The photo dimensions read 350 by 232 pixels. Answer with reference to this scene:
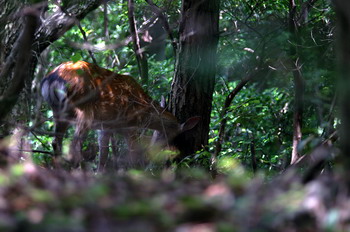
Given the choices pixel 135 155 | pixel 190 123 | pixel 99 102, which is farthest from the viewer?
pixel 99 102

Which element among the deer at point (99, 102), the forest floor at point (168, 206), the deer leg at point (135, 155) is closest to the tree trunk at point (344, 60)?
the forest floor at point (168, 206)

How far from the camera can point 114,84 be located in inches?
314

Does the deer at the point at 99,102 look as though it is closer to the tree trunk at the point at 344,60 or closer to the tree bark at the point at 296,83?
the tree bark at the point at 296,83

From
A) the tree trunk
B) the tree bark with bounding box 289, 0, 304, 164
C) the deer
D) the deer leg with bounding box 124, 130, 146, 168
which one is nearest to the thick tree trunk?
the deer

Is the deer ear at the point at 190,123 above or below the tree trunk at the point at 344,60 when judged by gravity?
below

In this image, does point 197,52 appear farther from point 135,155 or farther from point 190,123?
point 135,155

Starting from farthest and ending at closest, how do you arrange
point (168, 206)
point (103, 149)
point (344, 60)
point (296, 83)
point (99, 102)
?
1. point (103, 149)
2. point (99, 102)
3. point (296, 83)
4. point (344, 60)
5. point (168, 206)

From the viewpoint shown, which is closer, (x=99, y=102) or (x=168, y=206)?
(x=168, y=206)

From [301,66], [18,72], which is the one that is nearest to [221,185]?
[18,72]

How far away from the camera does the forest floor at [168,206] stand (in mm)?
2174

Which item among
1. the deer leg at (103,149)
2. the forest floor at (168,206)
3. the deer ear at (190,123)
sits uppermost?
the forest floor at (168,206)

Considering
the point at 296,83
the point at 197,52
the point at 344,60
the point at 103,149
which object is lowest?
the point at 103,149

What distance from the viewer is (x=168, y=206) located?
7.78ft

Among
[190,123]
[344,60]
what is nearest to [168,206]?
[344,60]
